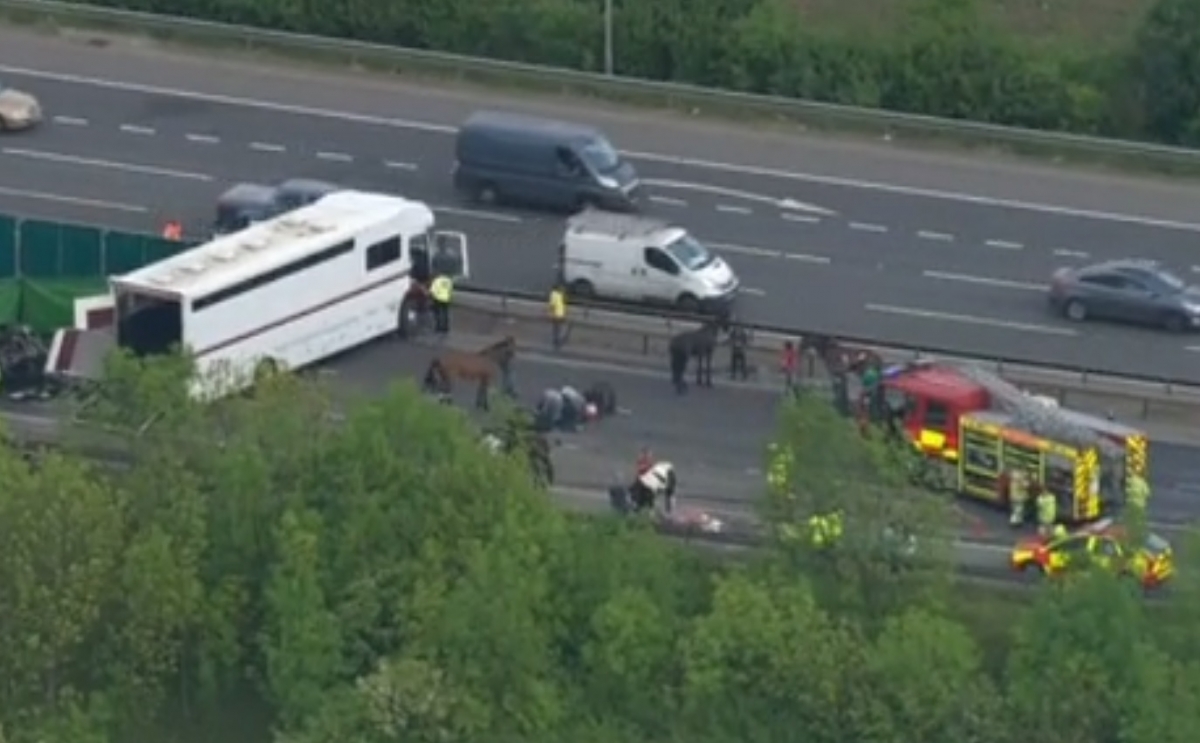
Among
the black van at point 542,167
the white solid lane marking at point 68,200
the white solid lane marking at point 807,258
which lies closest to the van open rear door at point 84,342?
the white solid lane marking at point 68,200

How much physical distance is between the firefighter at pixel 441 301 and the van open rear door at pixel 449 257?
440mm

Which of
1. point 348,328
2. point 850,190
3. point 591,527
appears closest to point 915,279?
point 850,190

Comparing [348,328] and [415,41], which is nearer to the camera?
[348,328]

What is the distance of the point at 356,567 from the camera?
49.3 meters

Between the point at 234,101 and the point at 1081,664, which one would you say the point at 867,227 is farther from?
the point at 1081,664

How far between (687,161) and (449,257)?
667 centimetres

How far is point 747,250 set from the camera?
200 ft

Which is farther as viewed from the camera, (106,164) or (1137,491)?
(106,164)

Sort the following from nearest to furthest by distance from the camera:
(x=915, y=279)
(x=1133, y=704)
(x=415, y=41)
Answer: (x=1133, y=704) < (x=915, y=279) < (x=415, y=41)

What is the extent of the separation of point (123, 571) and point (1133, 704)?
1062 centimetres

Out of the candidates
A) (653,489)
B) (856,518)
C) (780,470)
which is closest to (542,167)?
(653,489)

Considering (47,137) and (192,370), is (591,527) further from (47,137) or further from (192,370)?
(47,137)

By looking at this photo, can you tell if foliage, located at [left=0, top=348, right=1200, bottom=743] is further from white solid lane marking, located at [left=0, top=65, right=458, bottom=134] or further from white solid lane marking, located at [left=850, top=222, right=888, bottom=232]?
white solid lane marking, located at [left=0, top=65, right=458, bottom=134]

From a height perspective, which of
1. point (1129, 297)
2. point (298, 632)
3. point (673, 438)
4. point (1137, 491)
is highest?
point (1129, 297)
